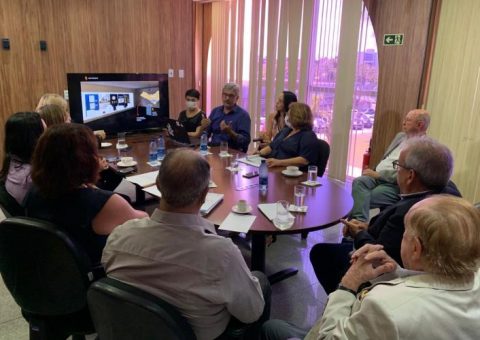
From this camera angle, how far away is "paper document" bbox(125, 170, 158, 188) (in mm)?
2470

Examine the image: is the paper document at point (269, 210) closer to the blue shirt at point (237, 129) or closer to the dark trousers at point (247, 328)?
the dark trousers at point (247, 328)

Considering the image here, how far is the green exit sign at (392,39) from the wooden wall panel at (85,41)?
309 cm

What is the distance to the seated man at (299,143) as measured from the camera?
293cm

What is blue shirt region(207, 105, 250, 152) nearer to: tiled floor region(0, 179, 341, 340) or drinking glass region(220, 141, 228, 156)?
drinking glass region(220, 141, 228, 156)

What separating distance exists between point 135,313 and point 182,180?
0.43 m

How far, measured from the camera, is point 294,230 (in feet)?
5.99

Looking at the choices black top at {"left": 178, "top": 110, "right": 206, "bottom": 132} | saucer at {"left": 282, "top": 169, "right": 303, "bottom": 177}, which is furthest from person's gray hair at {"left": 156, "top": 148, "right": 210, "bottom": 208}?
black top at {"left": 178, "top": 110, "right": 206, "bottom": 132}

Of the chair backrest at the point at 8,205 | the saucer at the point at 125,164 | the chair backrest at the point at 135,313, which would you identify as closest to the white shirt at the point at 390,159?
the saucer at the point at 125,164

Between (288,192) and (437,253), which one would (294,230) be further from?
(437,253)

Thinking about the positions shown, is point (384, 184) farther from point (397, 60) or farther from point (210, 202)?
point (210, 202)

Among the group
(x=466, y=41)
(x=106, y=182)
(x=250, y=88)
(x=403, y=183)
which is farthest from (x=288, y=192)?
(x=250, y=88)

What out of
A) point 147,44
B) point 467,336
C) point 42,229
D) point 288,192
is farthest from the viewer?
point 147,44

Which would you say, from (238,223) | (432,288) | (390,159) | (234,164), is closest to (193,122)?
(234,164)

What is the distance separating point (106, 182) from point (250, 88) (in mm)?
3083
